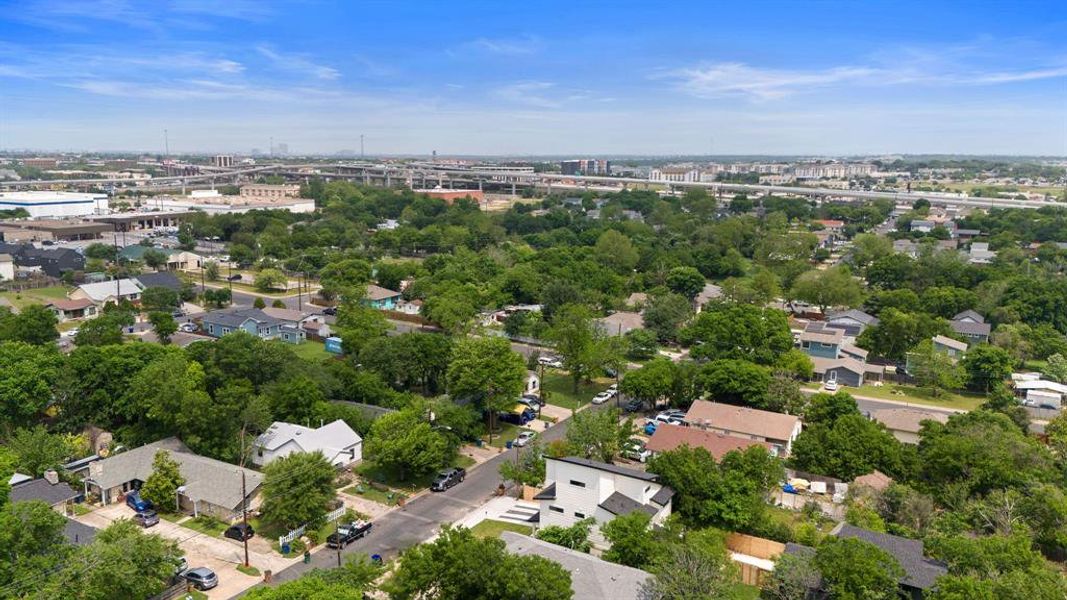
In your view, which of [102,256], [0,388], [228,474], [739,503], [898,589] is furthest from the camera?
[102,256]

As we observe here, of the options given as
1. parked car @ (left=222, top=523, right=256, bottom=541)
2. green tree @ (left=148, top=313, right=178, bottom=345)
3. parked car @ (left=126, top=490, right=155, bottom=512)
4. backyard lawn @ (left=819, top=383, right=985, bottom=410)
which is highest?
green tree @ (left=148, top=313, right=178, bottom=345)

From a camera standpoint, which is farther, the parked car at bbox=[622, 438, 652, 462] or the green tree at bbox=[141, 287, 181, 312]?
the green tree at bbox=[141, 287, 181, 312]

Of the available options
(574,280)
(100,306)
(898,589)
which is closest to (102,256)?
(100,306)

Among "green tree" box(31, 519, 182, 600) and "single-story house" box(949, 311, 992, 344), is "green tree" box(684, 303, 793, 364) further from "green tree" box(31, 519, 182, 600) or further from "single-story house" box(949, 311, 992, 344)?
"green tree" box(31, 519, 182, 600)

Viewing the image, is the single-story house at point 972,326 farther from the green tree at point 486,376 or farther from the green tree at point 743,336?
the green tree at point 486,376

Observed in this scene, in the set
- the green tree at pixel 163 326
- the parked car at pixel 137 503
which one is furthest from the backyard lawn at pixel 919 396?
the green tree at pixel 163 326

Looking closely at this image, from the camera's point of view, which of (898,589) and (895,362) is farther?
(895,362)

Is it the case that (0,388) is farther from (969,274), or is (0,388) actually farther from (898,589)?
(969,274)

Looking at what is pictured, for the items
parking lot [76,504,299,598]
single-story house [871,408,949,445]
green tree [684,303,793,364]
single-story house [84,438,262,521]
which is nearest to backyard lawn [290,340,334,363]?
single-story house [84,438,262,521]
